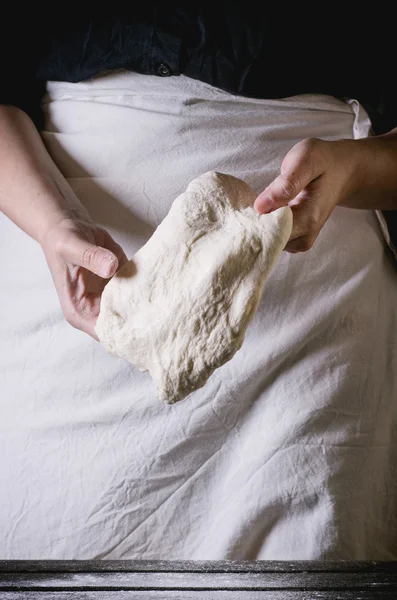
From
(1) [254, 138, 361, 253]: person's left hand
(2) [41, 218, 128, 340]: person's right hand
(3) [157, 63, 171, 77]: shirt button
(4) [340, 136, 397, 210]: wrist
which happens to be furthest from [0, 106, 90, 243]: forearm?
(4) [340, 136, 397, 210]: wrist

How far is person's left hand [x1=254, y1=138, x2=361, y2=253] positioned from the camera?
2.73 feet

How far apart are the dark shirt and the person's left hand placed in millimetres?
210

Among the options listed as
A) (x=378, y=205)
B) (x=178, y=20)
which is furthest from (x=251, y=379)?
(x=178, y=20)

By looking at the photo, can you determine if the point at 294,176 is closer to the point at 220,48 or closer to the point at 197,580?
the point at 220,48

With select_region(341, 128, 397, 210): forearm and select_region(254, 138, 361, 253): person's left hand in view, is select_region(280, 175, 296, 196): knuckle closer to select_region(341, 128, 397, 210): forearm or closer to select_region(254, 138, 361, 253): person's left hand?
select_region(254, 138, 361, 253): person's left hand

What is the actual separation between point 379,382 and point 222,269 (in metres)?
0.48

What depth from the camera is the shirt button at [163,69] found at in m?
1.07

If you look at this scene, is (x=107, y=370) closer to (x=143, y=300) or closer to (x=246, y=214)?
(x=143, y=300)

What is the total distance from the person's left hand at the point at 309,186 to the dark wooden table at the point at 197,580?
47 cm

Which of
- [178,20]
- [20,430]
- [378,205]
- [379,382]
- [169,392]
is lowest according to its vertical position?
[20,430]

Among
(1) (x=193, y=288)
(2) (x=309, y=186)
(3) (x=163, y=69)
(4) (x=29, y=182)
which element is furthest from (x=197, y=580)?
(3) (x=163, y=69)

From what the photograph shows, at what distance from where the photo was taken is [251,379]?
3.47 ft

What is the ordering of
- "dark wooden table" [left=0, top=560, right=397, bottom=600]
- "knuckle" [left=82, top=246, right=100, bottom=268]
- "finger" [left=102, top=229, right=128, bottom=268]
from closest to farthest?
"dark wooden table" [left=0, top=560, right=397, bottom=600], "knuckle" [left=82, top=246, right=100, bottom=268], "finger" [left=102, top=229, right=128, bottom=268]

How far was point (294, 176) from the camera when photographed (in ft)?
2.79
